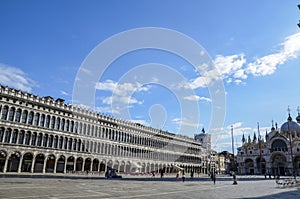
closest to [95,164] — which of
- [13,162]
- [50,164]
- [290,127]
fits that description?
[50,164]

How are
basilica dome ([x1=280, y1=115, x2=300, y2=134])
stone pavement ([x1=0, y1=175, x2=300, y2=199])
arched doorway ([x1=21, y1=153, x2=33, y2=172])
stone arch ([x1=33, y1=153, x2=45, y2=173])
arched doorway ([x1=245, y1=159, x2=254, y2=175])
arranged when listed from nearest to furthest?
stone pavement ([x1=0, y1=175, x2=300, y2=199]) < arched doorway ([x1=21, y1=153, x2=33, y2=172]) < stone arch ([x1=33, y1=153, x2=45, y2=173]) < basilica dome ([x1=280, y1=115, x2=300, y2=134]) < arched doorway ([x1=245, y1=159, x2=254, y2=175])

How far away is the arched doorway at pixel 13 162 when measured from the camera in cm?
3769

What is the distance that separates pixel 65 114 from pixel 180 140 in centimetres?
4410

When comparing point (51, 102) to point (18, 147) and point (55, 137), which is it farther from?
point (18, 147)

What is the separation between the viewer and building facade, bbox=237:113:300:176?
77.2m

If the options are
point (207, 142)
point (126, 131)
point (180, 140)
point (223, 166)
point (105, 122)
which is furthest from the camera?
point (223, 166)

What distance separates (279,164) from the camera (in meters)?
81.6

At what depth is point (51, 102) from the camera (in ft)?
144

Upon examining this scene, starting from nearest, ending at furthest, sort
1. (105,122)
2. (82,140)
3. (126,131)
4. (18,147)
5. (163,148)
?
(18,147) → (82,140) → (105,122) → (126,131) → (163,148)

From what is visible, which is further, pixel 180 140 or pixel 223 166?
pixel 223 166

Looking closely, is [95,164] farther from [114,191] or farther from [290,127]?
[290,127]

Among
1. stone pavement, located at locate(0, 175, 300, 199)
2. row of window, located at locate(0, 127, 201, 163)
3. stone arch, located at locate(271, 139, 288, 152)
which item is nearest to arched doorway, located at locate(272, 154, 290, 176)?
stone arch, located at locate(271, 139, 288, 152)

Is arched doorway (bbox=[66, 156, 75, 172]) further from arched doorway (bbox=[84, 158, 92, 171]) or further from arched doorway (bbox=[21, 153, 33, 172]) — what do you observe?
arched doorway (bbox=[21, 153, 33, 172])

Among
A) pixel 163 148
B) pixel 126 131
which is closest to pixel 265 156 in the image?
pixel 163 148
